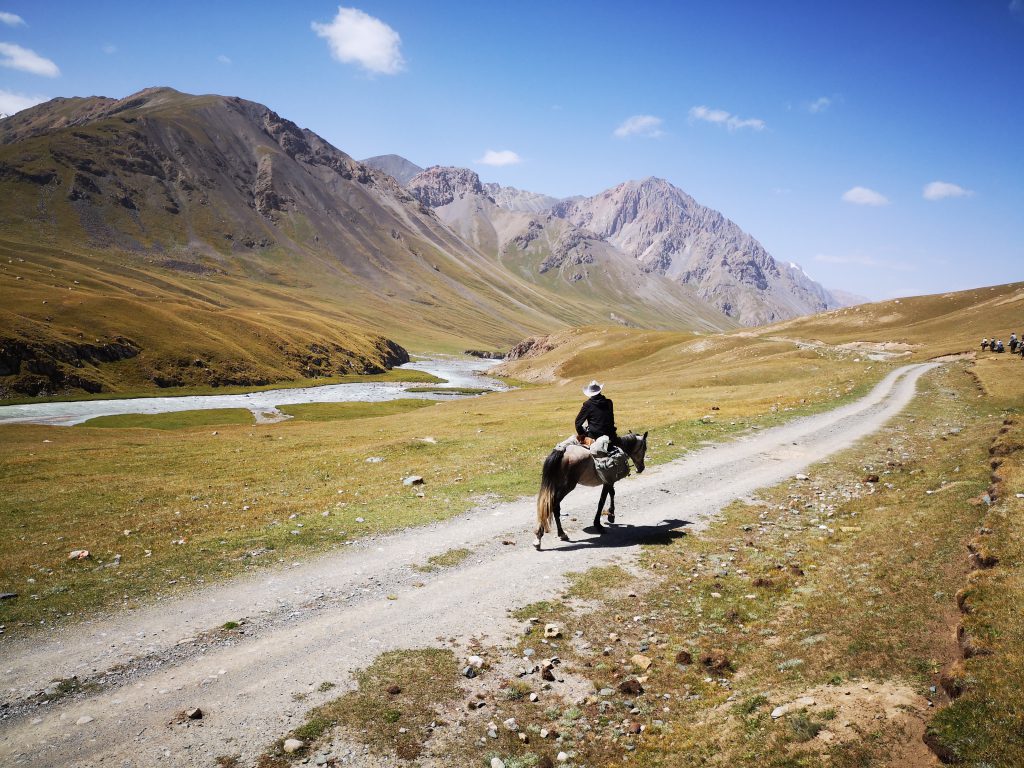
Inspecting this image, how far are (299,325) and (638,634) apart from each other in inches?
6933

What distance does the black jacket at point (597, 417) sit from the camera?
701 inches

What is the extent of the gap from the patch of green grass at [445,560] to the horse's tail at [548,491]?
2.59 m

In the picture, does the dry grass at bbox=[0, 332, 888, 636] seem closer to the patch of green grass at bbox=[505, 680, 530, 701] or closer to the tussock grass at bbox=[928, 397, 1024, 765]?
the patch of green grass at bbox=[505, 680, 530, 701]

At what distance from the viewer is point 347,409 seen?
93125mm

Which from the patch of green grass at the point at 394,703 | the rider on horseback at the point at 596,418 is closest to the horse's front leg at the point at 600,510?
the rider on horseback at the point at 596,418

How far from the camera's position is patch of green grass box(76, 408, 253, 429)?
246 ft

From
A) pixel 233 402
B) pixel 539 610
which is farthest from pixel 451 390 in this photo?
pixel 539 610

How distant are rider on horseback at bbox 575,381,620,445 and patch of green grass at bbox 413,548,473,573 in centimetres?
563

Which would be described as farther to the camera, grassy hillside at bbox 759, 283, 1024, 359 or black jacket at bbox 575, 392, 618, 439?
grassy hillside at bbox 759, 283, 1024, 359

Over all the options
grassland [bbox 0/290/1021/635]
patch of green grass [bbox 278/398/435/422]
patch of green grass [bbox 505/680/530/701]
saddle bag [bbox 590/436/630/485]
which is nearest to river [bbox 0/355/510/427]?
patch of green grass [bbox 278/398/435/422]

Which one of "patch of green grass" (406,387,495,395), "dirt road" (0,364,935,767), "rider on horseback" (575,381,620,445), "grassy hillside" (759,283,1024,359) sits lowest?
"dirt road" (0,364,935,767)

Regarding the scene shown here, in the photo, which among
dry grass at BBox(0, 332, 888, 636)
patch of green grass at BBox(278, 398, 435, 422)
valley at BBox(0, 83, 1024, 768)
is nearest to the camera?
valley at BBox(0, 83, 1024, 768)

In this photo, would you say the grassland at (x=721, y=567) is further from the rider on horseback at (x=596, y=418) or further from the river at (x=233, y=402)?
the river at (x=233, y=402)

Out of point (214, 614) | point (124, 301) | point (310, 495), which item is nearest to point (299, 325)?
point (124, 301)
